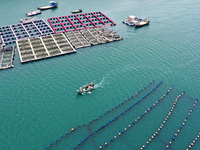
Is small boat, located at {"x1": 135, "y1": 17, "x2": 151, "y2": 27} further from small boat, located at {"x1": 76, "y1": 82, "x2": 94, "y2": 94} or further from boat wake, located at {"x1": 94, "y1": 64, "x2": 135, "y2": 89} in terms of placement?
small boat, located at {"x1": 76, "y1": 82, "x2": 94, "y2": 94}

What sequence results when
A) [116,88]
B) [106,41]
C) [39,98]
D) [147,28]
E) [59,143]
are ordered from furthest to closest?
[147,28], [106,41], [116,88], [39,98], [59,143]

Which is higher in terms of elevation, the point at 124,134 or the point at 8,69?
the point at 8,69

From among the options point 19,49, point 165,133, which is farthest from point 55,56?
point 165,133

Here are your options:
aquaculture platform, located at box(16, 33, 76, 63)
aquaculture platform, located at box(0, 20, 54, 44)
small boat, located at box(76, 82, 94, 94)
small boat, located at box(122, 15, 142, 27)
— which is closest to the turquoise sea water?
small boat, located at box(76, 82, 94, 94)

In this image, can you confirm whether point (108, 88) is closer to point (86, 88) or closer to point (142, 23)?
point (86, 88)

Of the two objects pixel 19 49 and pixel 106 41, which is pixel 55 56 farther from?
pixel 106 41

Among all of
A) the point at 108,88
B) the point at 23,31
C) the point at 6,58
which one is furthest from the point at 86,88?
the point at 23,31
